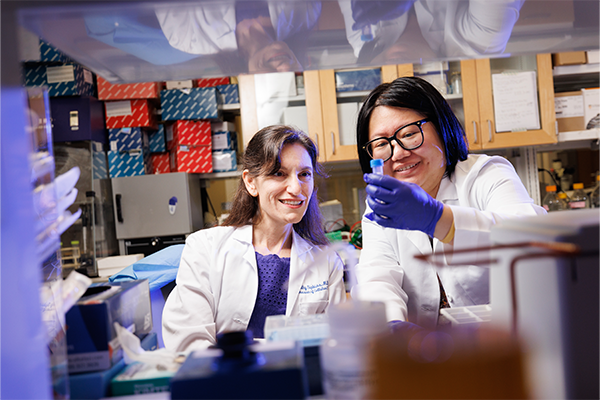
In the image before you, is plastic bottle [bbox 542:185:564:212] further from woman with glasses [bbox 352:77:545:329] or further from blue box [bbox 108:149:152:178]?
blue box [bbox 108:149:152:178]

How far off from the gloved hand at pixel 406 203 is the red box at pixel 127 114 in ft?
8.12

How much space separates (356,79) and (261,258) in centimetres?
197

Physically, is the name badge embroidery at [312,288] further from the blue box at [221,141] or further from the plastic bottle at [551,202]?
the plastic bottle at [551,202]

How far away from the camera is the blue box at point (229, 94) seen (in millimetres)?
3080

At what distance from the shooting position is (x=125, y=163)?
2.98 meters

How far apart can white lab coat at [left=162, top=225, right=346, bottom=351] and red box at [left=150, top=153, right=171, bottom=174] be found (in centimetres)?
176

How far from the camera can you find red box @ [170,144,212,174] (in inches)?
119

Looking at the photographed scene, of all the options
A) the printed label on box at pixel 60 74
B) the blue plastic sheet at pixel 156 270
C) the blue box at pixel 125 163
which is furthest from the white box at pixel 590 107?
the printed label on box at pixel 60 74

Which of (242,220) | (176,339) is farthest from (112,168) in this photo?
(176,339)

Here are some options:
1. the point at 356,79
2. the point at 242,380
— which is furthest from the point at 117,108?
the point at 242,380

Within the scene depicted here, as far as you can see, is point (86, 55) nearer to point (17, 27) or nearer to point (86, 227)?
point (17, 27)

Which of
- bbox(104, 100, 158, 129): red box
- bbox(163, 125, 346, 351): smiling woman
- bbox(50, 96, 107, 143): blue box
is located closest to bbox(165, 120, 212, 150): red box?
bbox(104, 100, 158, 129): red box

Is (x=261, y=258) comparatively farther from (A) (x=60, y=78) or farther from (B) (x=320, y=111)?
(A) (x=60, y=78)

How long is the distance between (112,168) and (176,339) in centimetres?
212
